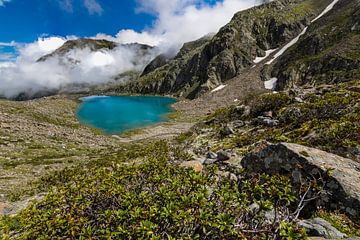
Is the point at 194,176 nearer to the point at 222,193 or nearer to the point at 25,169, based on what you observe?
the point at 222,193

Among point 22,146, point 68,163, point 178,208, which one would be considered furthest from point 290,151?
point 22,146

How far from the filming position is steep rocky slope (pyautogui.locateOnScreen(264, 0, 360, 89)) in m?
135

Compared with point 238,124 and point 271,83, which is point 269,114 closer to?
point 238,124

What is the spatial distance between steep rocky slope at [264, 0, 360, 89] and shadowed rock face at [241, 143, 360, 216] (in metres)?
119

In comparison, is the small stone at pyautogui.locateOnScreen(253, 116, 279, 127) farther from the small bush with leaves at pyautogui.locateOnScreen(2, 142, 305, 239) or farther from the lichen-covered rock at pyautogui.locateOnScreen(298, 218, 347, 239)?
the small bush with leaves at pyautogui.locateOnScreen(2, 142, 305, 239)

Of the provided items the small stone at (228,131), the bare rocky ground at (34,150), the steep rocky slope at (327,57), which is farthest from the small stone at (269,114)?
the steep rocky slope at (327,57)

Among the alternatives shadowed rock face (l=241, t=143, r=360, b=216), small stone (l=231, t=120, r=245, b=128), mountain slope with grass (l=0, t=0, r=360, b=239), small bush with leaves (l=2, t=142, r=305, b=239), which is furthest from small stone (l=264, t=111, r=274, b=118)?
small bush with leaves (l=2, t=142, r=305, b=239)

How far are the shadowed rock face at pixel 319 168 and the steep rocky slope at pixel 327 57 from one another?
119m

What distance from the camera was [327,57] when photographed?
150 m

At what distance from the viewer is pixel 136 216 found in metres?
8.64

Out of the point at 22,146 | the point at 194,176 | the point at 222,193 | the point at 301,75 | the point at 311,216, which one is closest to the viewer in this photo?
the point at 222,193

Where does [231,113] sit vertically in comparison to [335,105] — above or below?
below

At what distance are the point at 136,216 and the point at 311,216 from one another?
9464 mm

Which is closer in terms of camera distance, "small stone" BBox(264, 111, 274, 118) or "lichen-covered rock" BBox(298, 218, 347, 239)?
"lichen-covered rock" BBox(298, 218, 347, 239)
